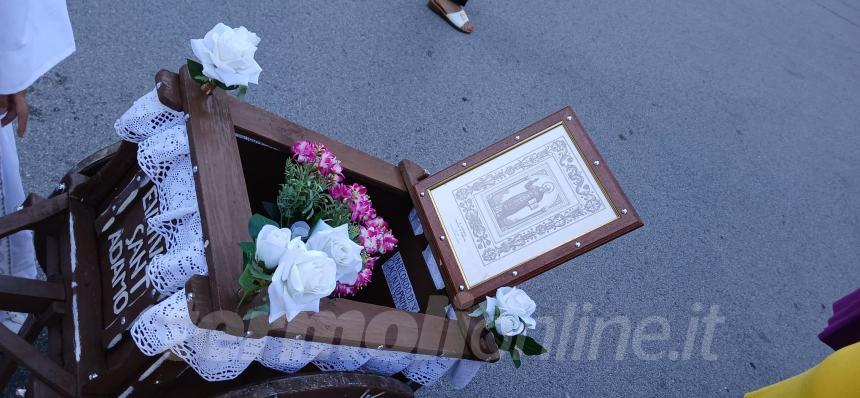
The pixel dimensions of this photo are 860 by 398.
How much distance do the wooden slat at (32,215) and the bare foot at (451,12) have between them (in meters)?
2.23

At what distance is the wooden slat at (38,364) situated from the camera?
56.0 inches

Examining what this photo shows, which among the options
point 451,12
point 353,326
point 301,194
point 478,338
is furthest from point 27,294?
point 451,12

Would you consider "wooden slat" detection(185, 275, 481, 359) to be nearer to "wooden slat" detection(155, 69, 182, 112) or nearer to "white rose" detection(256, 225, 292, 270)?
"white rose" detection(256, 225, 292, 270)

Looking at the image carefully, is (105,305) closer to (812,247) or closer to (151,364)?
(151,364)

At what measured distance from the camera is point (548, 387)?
2455 mm

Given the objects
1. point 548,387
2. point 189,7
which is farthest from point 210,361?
point 189,7

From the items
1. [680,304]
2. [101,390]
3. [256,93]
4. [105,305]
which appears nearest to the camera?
[101,390]

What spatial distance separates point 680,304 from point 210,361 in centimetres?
220

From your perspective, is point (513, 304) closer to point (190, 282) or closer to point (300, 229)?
point (300, 229)

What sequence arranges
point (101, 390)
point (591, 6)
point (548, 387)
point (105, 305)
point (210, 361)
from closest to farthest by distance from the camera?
point (210, 361) → point (101, 390) → point (105, 305) → point (548, 387) → point (591, 6)

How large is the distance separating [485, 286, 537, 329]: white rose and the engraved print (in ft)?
0.37

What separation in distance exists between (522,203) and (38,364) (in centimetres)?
109

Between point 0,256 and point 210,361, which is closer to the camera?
point 210,361

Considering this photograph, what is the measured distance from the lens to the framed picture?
163 centimetres
